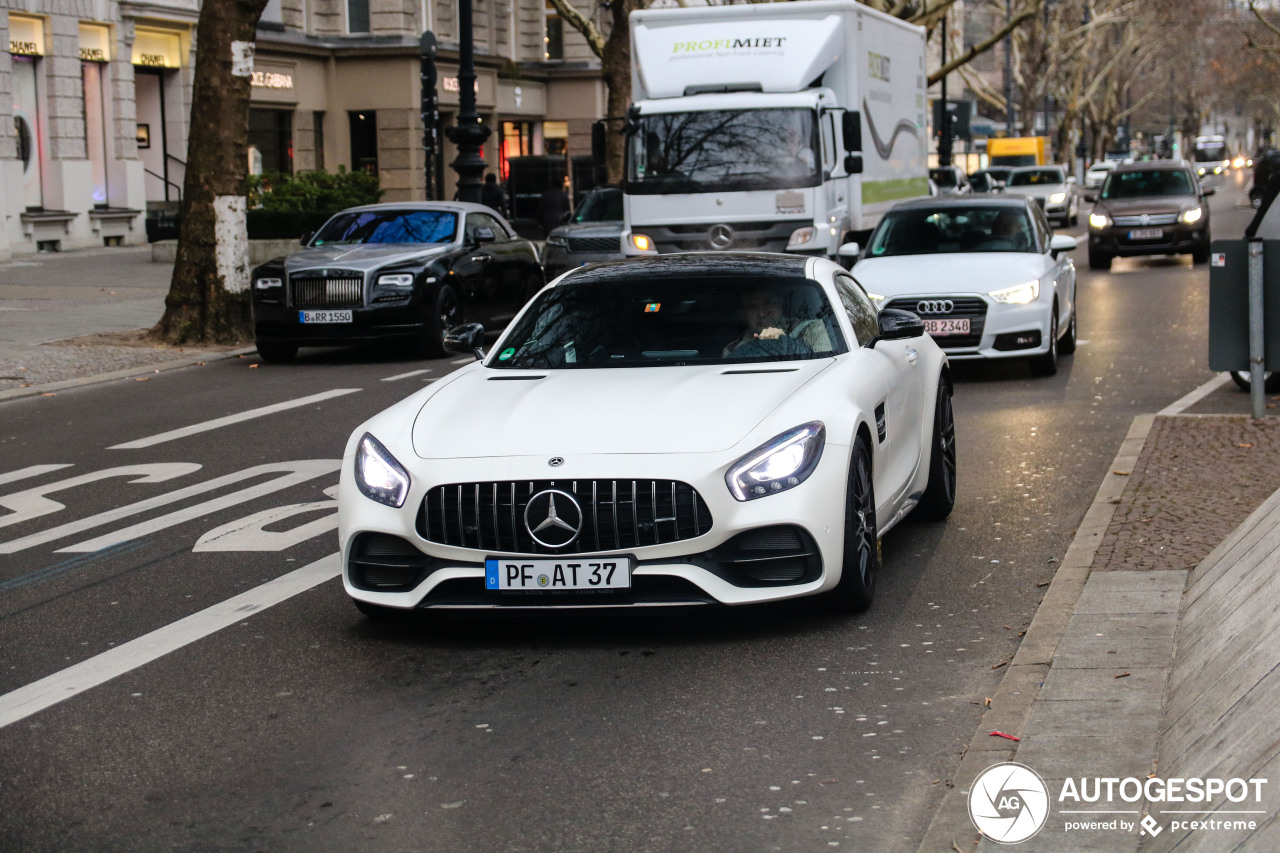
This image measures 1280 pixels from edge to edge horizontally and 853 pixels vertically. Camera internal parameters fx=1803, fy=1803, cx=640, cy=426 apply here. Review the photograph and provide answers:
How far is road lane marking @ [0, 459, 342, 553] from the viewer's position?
28.6 ft

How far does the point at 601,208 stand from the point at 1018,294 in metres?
14.7

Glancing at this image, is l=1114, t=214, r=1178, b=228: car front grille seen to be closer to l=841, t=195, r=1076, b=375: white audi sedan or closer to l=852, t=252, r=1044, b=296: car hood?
l=841, t=195, r=1076, b=375: white audi sedan

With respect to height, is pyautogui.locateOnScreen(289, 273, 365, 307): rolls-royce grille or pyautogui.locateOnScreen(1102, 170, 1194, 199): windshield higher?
pyautogui.locateOnScreen(1102, 170, 1194, 199): windshield

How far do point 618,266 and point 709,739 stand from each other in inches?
130

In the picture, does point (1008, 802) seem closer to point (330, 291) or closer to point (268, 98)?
point (330, 291)

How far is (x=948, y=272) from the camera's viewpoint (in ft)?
48.5

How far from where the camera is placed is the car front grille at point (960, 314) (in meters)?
14.4

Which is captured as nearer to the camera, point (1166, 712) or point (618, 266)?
point (1166, 712)

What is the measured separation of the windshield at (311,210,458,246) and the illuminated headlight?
11.9 feet

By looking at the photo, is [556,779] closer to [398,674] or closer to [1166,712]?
[398,674]

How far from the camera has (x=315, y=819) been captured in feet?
15.1

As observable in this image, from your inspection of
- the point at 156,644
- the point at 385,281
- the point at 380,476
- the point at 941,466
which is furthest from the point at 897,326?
the point at 385,281

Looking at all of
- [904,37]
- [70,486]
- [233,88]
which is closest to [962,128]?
[904,37]

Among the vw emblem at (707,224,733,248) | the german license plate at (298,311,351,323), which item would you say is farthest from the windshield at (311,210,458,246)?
the vw emblem at (707,224,733,248)
